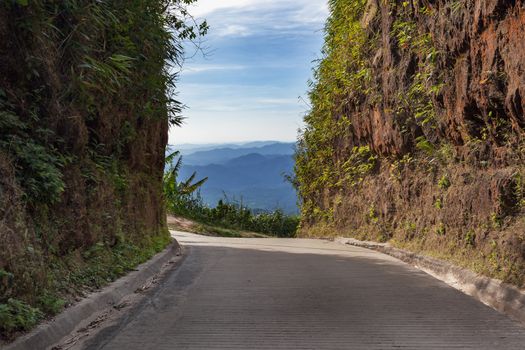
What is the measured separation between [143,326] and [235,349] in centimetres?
137

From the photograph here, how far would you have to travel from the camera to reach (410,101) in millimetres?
14148

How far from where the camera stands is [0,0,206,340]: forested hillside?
5.89 meters

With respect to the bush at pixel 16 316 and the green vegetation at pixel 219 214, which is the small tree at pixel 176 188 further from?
the bush at pixel 16 316

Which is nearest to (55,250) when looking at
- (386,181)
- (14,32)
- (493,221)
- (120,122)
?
(14,32)

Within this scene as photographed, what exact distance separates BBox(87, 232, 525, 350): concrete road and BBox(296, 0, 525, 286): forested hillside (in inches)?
45.1

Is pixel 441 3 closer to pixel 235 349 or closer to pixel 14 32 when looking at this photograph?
pixel 14 32

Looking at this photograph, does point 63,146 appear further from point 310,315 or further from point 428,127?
point 428,127

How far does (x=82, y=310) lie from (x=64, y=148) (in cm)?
259

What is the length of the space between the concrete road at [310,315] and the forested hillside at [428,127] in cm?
115

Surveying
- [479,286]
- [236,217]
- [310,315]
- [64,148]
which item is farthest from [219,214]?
[310,315]

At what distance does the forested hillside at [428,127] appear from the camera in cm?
868

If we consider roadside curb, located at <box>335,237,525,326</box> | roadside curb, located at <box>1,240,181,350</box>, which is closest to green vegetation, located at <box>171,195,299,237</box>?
roadside curb, located at <box>335,237,525,326</box>

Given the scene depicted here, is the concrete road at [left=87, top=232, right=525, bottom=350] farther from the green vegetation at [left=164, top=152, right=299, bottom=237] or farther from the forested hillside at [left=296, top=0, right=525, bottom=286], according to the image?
the green vegetation at [left=164, top=152, right=299, bottom=237]

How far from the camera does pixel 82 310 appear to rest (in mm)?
6391
